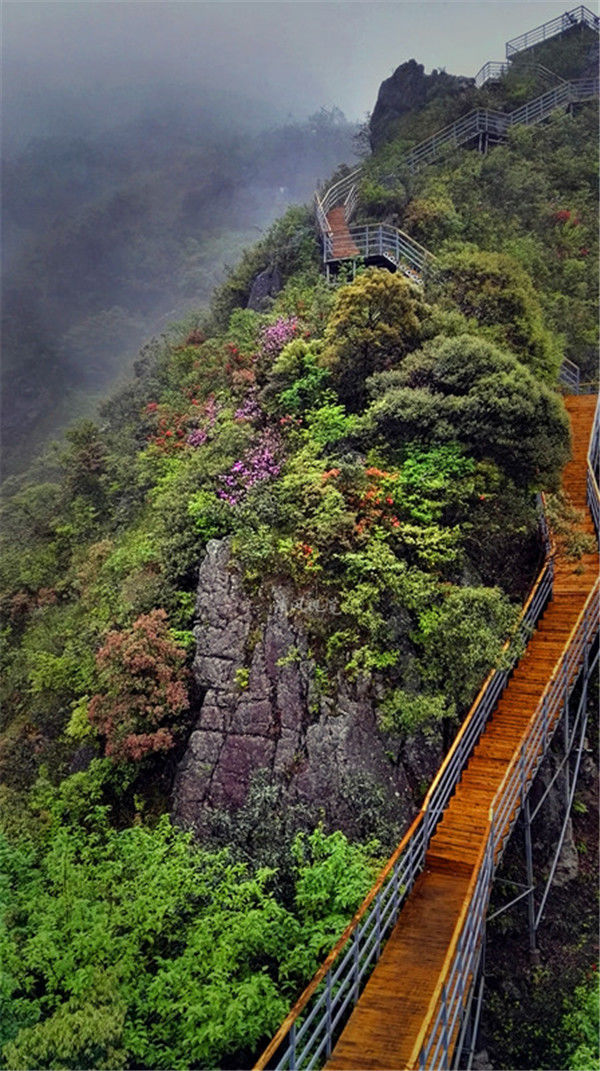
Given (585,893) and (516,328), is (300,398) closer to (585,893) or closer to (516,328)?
(516,328)

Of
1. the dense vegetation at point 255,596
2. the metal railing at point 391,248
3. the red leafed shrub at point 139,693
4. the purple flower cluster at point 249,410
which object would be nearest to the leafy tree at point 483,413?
the dense vegetation at point 255,596

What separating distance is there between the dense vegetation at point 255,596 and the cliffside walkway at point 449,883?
1.65ft

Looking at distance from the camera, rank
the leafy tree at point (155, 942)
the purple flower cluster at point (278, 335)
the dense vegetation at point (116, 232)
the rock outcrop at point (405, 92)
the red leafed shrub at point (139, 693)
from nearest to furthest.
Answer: the leafy tree at point (155, 942)
the red leafed shrub at point (139, 693)
the purple flower cluster at point (278, 335)
the rock outcrop at point (405, 92)
the dense vegetation at point (116, 232)

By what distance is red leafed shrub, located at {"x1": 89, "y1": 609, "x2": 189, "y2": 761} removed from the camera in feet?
31.6

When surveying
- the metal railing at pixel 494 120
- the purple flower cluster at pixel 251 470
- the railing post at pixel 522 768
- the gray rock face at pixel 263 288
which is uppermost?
the metal railing at pixel 494 120

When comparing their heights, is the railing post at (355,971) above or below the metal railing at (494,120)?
below

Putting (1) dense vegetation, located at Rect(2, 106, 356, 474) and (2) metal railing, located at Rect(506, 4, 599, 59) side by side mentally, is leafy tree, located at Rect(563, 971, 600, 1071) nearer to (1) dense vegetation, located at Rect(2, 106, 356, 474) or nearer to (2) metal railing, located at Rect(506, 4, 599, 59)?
(1) dense vegetation, located at Rect(2, 106, 356, 474)

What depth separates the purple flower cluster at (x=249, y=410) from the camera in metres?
14.1

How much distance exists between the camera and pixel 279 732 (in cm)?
962

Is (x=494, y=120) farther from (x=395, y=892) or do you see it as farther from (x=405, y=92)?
(x=395, y=892)

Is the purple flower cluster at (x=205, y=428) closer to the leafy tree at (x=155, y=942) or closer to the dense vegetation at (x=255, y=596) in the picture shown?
the dense vegetation at (x=255, y=596)

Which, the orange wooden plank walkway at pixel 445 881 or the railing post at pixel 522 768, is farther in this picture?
the railing post at pixel 522 768

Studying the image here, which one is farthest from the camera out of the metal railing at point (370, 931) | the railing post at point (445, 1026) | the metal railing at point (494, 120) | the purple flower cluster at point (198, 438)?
the metal railing at point (494, 120)

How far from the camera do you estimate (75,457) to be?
59.8 feet
